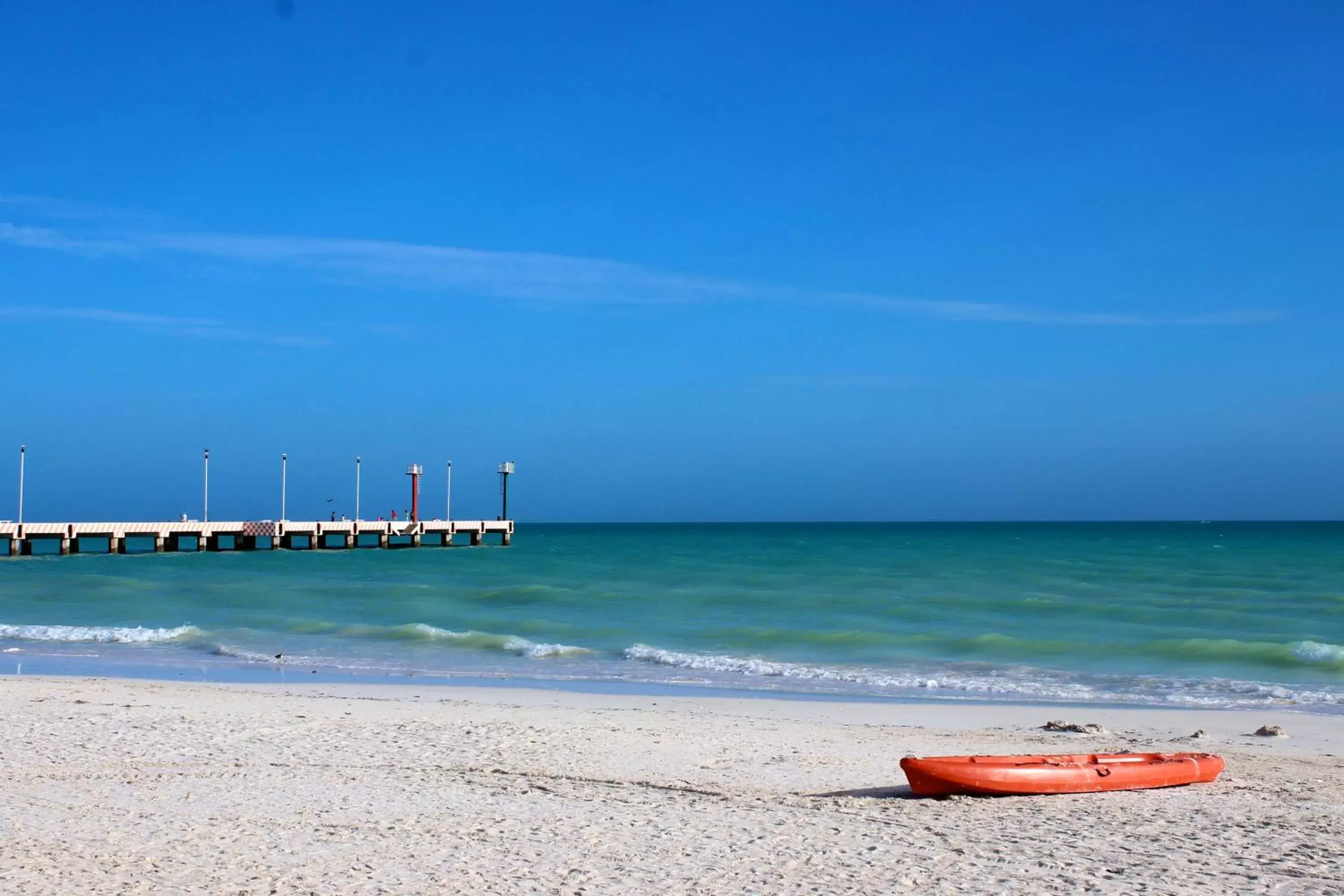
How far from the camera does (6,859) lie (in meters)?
6.25

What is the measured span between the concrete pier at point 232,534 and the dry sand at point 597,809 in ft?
161

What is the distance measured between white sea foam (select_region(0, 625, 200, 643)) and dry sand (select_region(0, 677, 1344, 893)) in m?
9.17

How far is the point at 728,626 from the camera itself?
80.3 feet

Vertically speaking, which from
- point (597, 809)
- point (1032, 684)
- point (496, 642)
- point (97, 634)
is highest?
point (597, 809)

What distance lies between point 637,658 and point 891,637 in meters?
5.32

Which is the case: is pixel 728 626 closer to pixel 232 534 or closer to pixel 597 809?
pixel 597 809

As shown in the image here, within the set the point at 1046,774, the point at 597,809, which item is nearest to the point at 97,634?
the point at 597,809

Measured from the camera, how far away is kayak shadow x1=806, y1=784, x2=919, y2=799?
8.36m

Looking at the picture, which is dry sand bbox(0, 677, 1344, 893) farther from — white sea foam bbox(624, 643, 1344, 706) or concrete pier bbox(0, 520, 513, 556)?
concrete pier bbox(0, 520, 513, 556)

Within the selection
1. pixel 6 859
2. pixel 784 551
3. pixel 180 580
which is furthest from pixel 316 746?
pixel 784 551

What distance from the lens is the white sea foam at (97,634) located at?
21469 millimetres

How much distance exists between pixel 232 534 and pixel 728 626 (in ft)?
151

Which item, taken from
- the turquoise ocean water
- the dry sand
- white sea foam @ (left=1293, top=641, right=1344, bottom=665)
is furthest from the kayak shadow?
white sea foam @ (left=1293, top=641, right=1344, bottom=665)

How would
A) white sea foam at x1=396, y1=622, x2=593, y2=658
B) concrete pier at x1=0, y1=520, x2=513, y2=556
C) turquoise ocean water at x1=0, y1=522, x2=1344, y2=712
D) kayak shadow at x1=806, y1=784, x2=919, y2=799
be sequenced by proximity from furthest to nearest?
concrete pier at x1=0, y1=520, x2=513, y2=556 < white sea foam at x1=396, y1=622, x2=593, y2=658 < turquoise ocean water at x1=0, y1=522, x2=1344, y2=712 < kayak shadow at x1=806, y1=784, x2=919, y2=799
